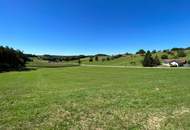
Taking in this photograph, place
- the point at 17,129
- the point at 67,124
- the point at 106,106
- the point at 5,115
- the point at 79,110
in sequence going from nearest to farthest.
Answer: the point at 17,129, the point at 67,124, the point at 5,115, the point at 79,110, the point at 106,106

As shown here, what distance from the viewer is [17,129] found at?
6785mm

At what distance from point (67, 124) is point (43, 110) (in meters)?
2.49

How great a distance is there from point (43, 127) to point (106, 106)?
3886mm

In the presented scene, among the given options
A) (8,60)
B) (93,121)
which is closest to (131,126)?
(93,121)

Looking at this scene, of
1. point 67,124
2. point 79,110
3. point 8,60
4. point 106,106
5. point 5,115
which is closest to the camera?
point 67,124

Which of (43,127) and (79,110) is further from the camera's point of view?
(79,110)

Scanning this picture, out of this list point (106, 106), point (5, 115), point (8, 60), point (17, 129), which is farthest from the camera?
point (8, 60)

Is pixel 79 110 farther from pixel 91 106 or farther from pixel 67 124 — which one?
pixel 67 124

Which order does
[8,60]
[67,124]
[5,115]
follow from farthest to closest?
1. [8,60]
2. [5,115]
3. [67,124]

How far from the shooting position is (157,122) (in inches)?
287

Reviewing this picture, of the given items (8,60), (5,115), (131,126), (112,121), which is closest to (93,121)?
(112,121)

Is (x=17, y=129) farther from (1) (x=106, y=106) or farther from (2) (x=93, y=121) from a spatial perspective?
(1) (x=106, y=106)

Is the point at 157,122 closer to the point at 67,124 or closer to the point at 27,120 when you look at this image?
the point at 67,124

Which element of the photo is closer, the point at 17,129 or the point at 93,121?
the point at 17,129
